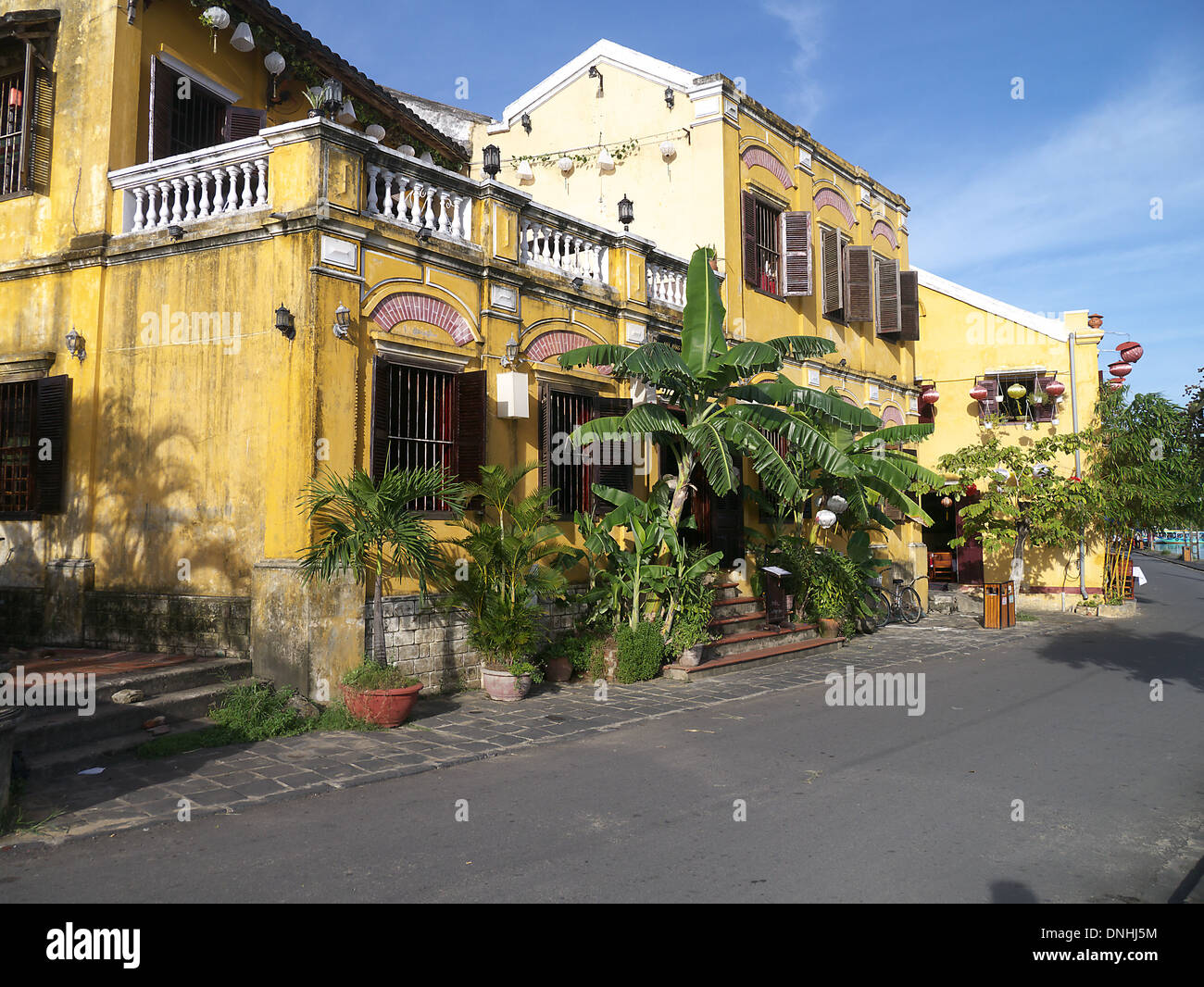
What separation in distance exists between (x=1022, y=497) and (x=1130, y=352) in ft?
14.1

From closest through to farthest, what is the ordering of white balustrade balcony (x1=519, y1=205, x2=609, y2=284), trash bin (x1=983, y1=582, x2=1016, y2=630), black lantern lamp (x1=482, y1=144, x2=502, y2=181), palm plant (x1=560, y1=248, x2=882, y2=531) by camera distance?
palm plant (x1=560, y1=248, x2=882, y2=531)
black lantern lamp (x1=482, y1=144, x2=502, y2=181)
white balustrade balcony (x1=519, y1=205, x2=609, y2=284)
trash bin (x1=983, y1=582, x2=1016, y2=630)

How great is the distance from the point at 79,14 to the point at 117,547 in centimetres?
669

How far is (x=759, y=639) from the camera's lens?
13.7 m

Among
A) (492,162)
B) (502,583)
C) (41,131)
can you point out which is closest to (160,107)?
(41,131)

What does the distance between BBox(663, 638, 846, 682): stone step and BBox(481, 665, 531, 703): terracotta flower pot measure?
2.41 metres

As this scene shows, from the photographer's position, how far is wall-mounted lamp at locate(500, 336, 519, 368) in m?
11.1

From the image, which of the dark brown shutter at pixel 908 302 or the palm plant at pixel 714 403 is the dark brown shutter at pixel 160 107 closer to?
the palm plant at pixel 714 403

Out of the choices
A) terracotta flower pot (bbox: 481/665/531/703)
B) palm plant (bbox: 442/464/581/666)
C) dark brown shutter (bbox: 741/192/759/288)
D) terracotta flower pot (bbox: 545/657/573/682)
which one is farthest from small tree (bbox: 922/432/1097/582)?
terracotta flower pot (bbox: 481/665/531/703)

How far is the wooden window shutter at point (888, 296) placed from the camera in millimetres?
20297

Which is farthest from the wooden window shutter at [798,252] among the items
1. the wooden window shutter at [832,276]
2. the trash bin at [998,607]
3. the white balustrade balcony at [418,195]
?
the white balustrade balcony at [418,195]

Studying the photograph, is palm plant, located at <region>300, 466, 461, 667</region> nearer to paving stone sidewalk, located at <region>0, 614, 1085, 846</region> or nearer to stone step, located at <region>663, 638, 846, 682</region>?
paving stone sidewalk, located at <region>0, 614, 1085, 846</region>

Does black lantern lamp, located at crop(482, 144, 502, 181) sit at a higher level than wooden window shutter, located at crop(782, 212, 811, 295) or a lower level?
lower
